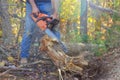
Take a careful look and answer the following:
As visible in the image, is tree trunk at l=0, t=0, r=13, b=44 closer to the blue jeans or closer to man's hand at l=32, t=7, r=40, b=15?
the blue jeans

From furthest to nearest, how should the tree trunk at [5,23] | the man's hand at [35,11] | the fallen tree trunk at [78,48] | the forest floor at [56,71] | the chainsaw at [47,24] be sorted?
1. the tree trunk at [5,23]
2. the fallen tree trunk at [78,48]
3. the man's hand at [35,11]
4. the chainsaw at [47,24]
5. the forest floor at [56,71]

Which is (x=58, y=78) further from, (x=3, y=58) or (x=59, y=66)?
(x=3, y=58)

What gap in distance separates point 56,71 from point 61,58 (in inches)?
10.8

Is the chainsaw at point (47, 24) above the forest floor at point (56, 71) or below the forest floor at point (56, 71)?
above

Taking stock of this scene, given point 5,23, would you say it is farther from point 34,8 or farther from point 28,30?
point 34,8

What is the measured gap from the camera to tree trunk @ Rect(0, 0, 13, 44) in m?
7.63

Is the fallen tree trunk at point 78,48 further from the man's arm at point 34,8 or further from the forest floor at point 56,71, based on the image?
the man's arm at point 34,8

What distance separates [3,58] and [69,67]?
1.41 m

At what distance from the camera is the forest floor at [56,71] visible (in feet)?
14.9

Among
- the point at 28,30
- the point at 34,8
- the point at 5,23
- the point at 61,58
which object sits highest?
the point at 34,8

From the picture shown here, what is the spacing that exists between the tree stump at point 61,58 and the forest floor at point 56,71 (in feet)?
0.32

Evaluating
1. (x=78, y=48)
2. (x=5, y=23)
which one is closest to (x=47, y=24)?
(x=78, y=48)

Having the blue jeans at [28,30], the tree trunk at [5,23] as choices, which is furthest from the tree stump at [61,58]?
the tree trunk at [5,23]

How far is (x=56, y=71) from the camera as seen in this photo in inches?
187
